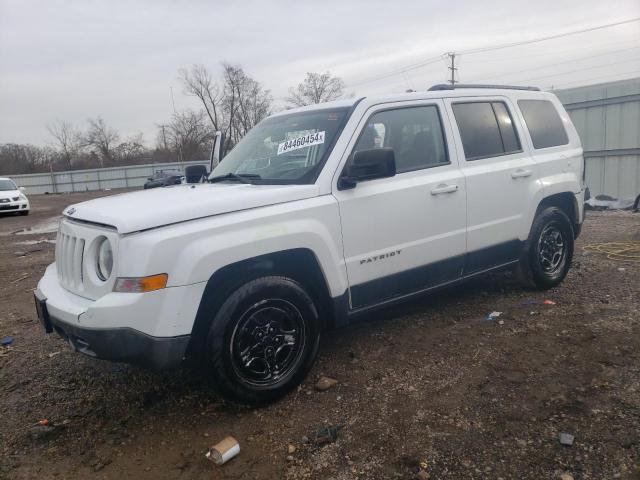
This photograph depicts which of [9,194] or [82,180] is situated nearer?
[9,194]

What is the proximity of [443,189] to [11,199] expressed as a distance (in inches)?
743

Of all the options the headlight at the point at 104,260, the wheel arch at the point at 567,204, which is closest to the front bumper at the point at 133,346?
the headlight at the point at 104,260

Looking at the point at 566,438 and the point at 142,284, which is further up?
the point at 142,284

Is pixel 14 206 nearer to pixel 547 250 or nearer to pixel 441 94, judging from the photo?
pixel 441 94

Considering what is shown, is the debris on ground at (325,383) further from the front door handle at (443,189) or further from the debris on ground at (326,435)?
the front door handle at (443,189)

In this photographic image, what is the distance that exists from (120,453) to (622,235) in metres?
8.16

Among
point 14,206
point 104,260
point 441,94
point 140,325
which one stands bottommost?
point 14,206

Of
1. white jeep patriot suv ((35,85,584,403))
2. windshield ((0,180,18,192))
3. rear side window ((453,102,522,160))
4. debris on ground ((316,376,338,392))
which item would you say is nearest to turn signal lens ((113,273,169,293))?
white jeep patriot suv ((35,85,584,403))

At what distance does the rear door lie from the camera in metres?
4.29

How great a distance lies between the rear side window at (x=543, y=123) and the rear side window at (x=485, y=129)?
290 mm

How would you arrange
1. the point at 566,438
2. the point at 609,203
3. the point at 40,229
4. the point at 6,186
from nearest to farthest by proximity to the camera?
the point at 566,438
the point at 609,203
the point at 40,229
the point at 6,186

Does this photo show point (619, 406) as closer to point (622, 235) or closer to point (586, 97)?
point (622, 235)

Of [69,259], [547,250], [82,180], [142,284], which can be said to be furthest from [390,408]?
[82,180]

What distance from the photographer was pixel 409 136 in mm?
4012
